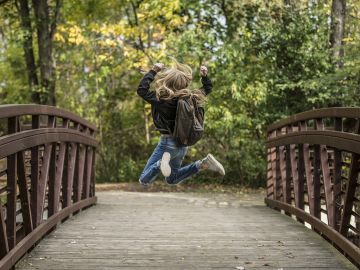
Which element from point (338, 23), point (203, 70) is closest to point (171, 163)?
point (203, 70)

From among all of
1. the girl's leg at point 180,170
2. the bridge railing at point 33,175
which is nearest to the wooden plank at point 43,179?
the bridge railing at point 33,175

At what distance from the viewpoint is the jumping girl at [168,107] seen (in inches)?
236

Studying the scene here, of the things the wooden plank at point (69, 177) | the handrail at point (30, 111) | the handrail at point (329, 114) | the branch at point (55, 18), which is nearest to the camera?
the handrail at point (30, 111)

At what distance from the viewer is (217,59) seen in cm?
1427

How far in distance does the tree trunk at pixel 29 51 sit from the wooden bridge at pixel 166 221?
25.7 ft

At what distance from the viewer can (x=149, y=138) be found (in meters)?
16.3

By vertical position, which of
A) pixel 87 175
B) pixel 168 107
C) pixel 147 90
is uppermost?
pixel 147 90

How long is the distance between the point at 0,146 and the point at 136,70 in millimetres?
12011

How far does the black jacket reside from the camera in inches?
237

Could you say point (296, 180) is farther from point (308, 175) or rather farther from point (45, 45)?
point (45, 45)

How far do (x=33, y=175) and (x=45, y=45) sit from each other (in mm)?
10559

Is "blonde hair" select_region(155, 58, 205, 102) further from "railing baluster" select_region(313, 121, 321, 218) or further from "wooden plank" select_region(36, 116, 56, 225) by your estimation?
"railing baluster" select_region(313, 121, 321, 218)

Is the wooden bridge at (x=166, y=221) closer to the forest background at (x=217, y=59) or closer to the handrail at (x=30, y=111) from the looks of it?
the handrail at (x=30, y=111)

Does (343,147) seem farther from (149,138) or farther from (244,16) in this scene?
(149,138)
